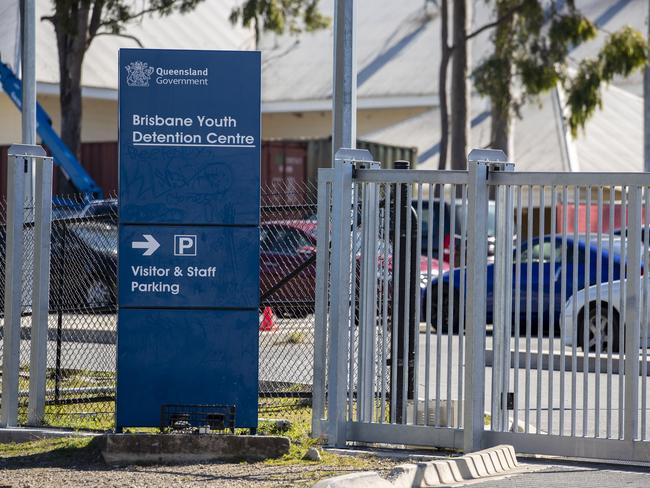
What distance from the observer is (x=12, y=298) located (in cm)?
892

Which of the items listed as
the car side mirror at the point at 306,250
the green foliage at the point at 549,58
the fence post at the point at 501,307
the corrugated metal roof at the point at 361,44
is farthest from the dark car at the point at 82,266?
the corrugated metal roof at the point at 361,44

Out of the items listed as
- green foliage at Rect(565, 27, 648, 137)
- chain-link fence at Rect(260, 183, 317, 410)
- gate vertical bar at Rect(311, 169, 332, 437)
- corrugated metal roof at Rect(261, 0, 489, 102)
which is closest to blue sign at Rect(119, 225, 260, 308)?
gate vertical bar at Rect(311, 169, 332, 437)

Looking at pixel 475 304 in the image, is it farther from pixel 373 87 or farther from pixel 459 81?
pixel 373 87

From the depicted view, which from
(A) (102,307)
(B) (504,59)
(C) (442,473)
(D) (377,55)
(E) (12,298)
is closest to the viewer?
(C) (442,473)

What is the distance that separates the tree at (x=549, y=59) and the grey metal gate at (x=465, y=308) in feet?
76.3

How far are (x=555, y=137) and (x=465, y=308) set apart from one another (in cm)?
2909

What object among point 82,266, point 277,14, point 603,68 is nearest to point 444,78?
point 603,68

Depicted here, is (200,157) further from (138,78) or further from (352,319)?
(352,319)

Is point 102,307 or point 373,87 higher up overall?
point 373,87

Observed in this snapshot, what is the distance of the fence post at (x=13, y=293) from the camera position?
8930 millimetres

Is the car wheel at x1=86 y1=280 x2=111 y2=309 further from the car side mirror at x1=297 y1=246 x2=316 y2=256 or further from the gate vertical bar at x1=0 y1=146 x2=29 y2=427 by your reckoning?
the gate vertical bar at x1=0 y1=146 x2=29 y2=427

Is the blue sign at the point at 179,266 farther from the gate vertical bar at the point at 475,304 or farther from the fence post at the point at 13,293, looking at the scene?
the gate vertical bar at the point at 475,304

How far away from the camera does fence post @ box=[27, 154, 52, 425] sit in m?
9.01

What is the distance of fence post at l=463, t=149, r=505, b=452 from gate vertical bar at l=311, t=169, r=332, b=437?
99 cm
